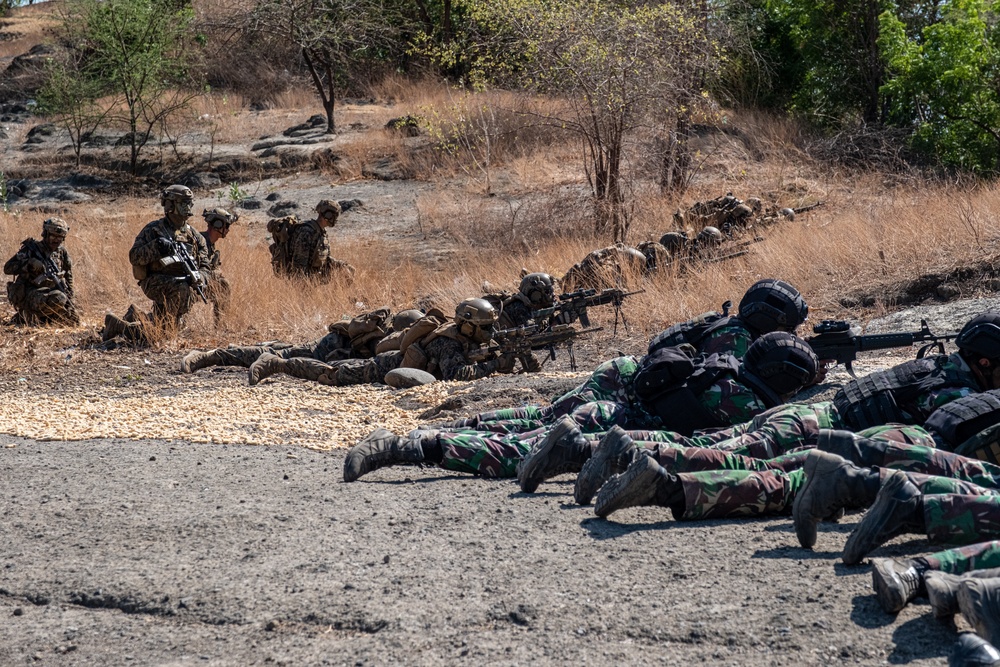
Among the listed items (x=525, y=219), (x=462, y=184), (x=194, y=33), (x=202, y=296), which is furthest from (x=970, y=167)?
(x=194, y=33)

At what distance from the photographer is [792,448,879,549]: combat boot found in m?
3.94

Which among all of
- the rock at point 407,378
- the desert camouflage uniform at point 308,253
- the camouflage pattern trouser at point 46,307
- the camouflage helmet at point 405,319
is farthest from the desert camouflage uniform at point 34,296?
the rock at point 407,378

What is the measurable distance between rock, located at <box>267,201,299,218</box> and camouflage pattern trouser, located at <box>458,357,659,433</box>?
1499 cm

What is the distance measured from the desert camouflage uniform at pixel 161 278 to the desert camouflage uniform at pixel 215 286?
0.71ft

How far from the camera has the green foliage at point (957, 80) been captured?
1689cm

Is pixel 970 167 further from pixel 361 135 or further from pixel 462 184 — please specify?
pixel 361 135

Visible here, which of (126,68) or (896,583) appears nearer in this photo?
(896,583)

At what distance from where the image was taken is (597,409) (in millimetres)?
5750

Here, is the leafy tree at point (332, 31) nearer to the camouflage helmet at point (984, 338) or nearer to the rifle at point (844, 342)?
the rifle at point (844, 342)

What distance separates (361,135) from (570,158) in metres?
5.84

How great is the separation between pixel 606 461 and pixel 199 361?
22.4 feet

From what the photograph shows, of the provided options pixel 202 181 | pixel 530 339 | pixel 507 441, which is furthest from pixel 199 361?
pixel 202 181

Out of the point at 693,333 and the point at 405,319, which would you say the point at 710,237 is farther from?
the point at 693,333

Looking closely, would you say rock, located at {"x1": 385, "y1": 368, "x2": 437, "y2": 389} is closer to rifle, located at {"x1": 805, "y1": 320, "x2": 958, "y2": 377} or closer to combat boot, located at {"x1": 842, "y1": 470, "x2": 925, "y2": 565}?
rifle, located at {"x1": 805, "y1": 320, "x2": 958, "y2": 377}
